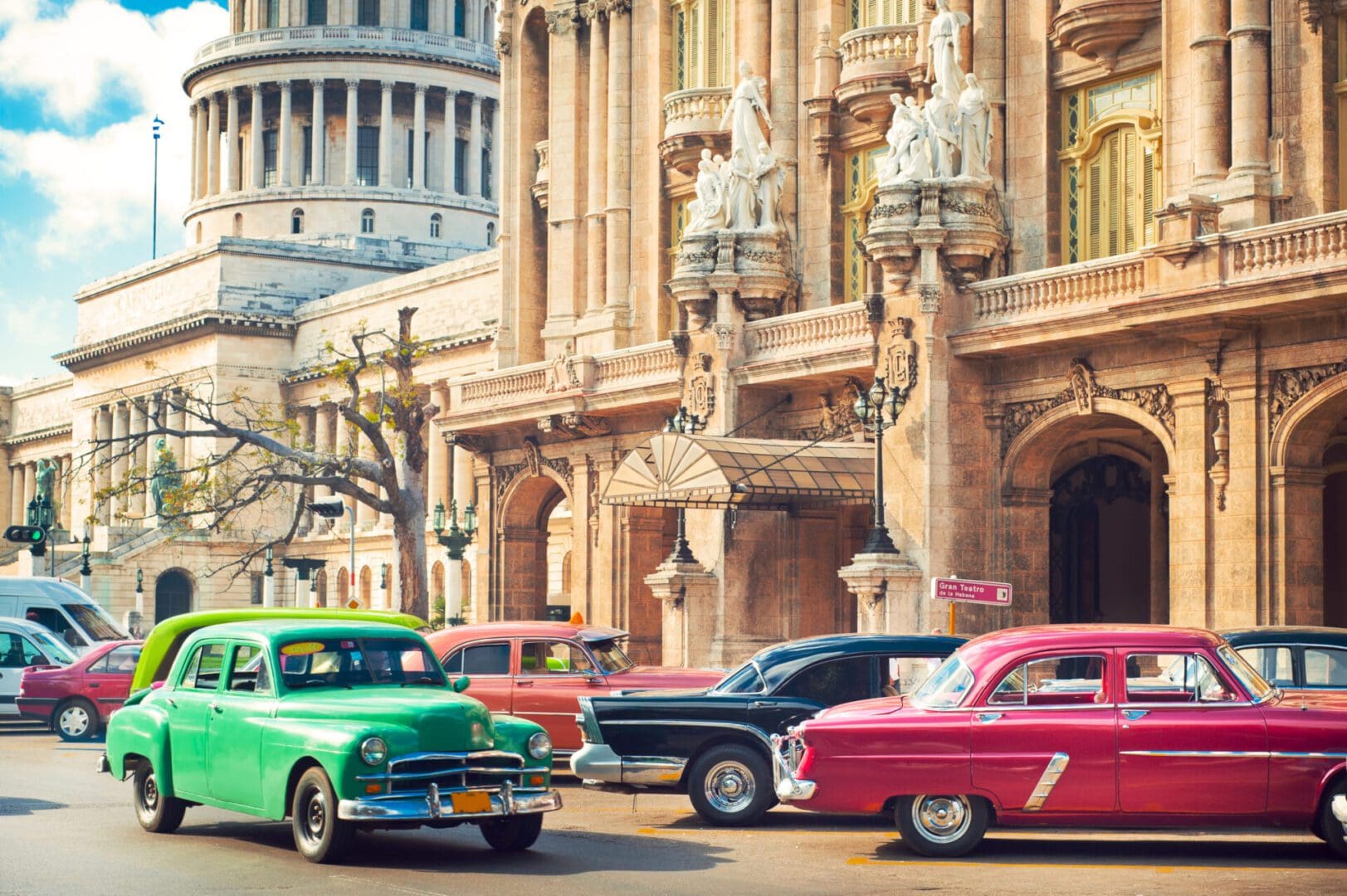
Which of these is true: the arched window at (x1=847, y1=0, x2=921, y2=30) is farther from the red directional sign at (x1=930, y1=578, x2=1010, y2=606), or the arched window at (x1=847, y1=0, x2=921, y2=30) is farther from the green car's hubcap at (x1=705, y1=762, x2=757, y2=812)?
the green car's hubcap at (x1=705, y1=762, x2=757, y2=812)

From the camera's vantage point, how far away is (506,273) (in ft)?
170

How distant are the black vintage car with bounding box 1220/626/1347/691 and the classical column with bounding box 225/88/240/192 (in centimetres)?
10807

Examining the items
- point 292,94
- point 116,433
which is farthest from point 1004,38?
point 292,94

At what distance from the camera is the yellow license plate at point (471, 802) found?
15.7 metres

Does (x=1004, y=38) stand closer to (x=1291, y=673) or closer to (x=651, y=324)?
(x=651, y=324)

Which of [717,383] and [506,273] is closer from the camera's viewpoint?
[717,383]

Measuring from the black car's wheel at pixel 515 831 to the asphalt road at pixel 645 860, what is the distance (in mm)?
132

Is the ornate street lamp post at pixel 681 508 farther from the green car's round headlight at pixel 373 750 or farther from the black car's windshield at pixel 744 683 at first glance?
the green car's round headlight at pixel 373 750

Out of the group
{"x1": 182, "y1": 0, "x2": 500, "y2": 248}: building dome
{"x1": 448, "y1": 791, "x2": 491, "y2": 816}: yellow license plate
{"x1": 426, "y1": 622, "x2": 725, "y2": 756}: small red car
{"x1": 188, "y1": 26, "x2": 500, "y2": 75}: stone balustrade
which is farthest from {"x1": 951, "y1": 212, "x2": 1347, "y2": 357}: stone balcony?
{"x1": 188, "y1": 26, "x2": 500, "y2": 75}: stone balustrade

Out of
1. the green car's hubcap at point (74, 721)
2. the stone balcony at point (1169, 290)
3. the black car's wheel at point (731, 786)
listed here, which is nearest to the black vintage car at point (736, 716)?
the black car's wheel at point (731, 786)

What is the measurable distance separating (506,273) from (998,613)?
21821 mm

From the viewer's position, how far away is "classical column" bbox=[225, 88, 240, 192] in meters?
121

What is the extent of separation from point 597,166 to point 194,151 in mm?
81370

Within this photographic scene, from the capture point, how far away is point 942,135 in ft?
112
